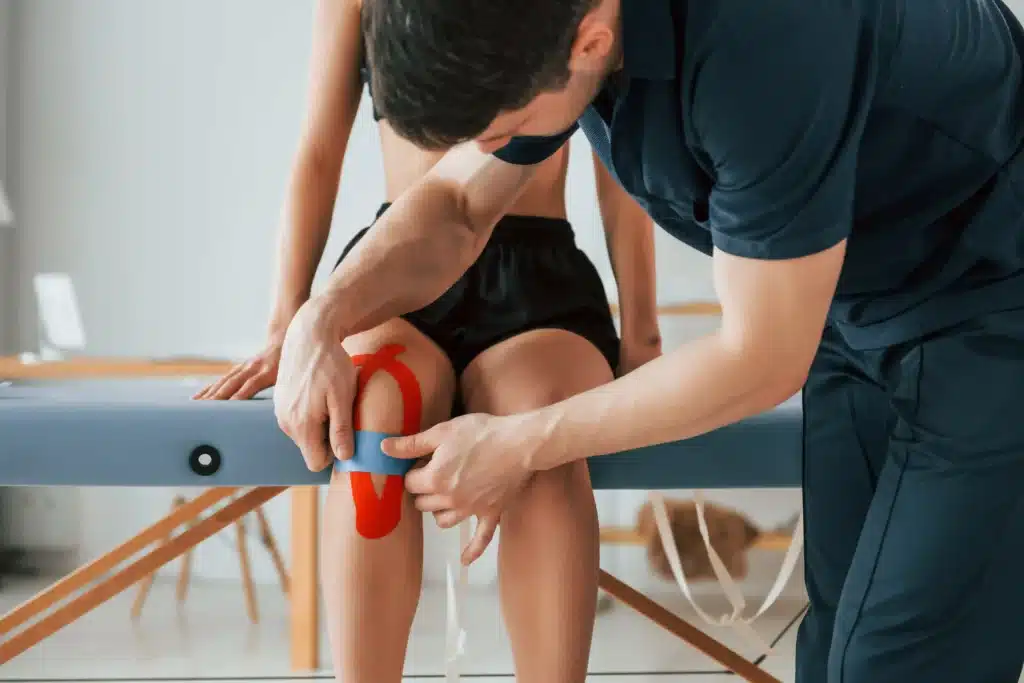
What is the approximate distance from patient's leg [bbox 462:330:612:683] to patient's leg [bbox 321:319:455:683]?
0.29 feet

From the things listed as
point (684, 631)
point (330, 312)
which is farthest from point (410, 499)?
point (684, 631)

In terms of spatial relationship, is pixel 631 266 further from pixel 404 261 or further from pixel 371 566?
pixel 371 566

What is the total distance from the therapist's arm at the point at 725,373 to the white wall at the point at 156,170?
2291 mm

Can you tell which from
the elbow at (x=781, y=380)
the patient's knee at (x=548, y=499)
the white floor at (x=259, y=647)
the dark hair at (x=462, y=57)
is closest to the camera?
the dark hair at (x=462, y=57)

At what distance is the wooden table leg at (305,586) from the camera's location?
6.58 feet

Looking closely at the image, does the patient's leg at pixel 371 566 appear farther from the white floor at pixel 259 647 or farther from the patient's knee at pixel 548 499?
the white floor at pixel 259 647

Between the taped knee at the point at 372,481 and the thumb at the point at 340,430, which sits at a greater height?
the thumb at the point at 340,430

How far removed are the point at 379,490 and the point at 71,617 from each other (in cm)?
73

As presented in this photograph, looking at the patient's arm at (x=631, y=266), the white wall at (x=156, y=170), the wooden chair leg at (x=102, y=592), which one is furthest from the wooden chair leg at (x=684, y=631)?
the white wall at (x=156, y=170)

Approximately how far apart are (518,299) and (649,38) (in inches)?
22.2

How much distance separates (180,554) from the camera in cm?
144

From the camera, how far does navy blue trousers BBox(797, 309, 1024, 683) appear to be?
2.28 ft

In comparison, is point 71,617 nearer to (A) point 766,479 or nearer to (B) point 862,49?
(A) point 766,479

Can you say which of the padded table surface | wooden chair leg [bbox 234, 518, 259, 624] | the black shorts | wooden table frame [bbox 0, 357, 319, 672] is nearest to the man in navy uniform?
the padded table surface
